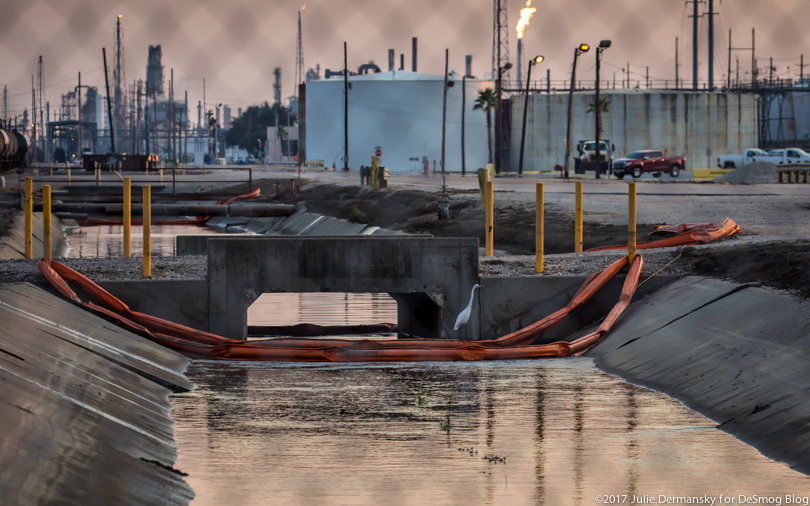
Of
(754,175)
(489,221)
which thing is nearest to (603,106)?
(754,175)

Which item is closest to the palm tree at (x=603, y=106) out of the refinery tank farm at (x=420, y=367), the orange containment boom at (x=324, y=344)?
the refinery tank farm at (x=420, y=367)

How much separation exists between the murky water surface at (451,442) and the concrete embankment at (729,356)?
0.82 feet

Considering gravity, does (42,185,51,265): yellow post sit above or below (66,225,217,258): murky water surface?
above

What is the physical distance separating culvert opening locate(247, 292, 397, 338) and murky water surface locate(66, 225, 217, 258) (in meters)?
6.28

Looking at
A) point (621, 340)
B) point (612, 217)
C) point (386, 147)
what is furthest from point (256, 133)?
point (621, 340)

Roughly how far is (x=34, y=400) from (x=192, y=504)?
171cm

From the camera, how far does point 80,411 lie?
7652mm

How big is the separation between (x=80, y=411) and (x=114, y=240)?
3020 centimetres

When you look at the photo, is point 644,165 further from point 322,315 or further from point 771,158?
point 322,315

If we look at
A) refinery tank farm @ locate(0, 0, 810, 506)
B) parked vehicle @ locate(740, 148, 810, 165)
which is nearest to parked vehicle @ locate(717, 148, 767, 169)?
parked vehicle @ locate(740, 148, 810, 165)

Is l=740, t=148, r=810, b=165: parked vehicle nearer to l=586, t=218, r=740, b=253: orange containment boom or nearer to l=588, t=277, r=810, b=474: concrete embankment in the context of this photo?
l=586, t=218, r=740, b=253: orange containment boom

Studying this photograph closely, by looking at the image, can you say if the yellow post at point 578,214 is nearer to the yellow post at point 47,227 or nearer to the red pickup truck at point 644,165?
the yellow post at point 47,227

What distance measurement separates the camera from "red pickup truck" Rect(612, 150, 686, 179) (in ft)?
216

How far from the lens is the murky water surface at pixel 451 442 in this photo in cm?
689
